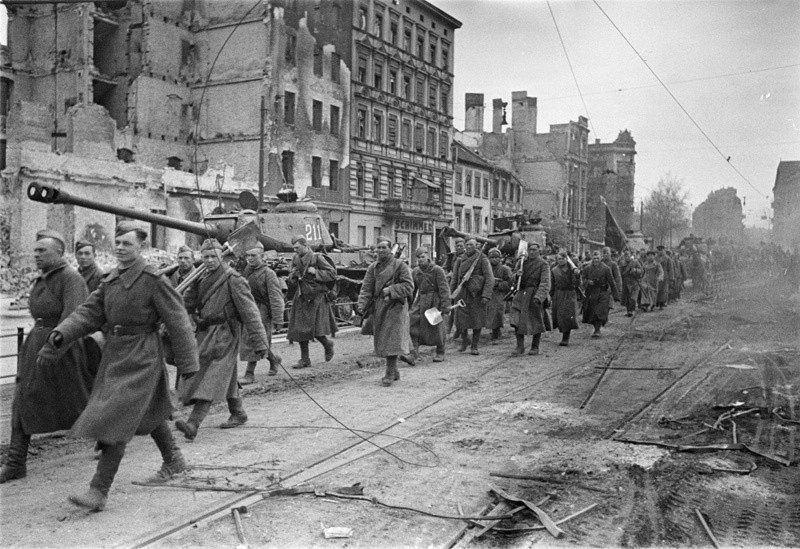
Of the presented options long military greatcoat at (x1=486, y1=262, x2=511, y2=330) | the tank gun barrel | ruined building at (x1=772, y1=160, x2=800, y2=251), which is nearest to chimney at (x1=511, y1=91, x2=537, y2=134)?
ruined building at (x1=772, y1=160, x2=800, y2=251)

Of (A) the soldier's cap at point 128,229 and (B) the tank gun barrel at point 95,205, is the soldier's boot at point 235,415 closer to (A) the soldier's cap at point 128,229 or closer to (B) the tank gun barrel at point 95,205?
(B) the tank gun barrel at point 95,205

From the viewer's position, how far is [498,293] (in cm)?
1430

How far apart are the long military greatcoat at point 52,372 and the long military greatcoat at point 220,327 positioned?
49.2 inches

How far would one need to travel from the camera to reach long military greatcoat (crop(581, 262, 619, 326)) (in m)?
15.8

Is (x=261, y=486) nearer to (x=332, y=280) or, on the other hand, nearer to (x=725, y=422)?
(x=725, y=422)

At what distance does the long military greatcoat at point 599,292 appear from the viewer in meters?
15.8

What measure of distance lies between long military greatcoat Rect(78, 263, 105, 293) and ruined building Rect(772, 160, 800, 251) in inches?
Answer: 1728

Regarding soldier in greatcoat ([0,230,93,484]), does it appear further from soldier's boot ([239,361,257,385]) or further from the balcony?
the balcony

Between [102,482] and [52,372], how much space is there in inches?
43.8

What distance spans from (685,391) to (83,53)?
1315 inches

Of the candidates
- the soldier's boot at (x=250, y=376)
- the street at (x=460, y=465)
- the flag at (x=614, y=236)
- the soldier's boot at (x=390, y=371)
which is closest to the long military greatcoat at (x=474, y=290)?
the street at (x=460, y=465)

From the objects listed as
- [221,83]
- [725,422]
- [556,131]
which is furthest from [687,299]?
[556,131]

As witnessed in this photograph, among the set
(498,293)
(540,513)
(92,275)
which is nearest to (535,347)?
(498,293)

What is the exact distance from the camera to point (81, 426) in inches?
191
